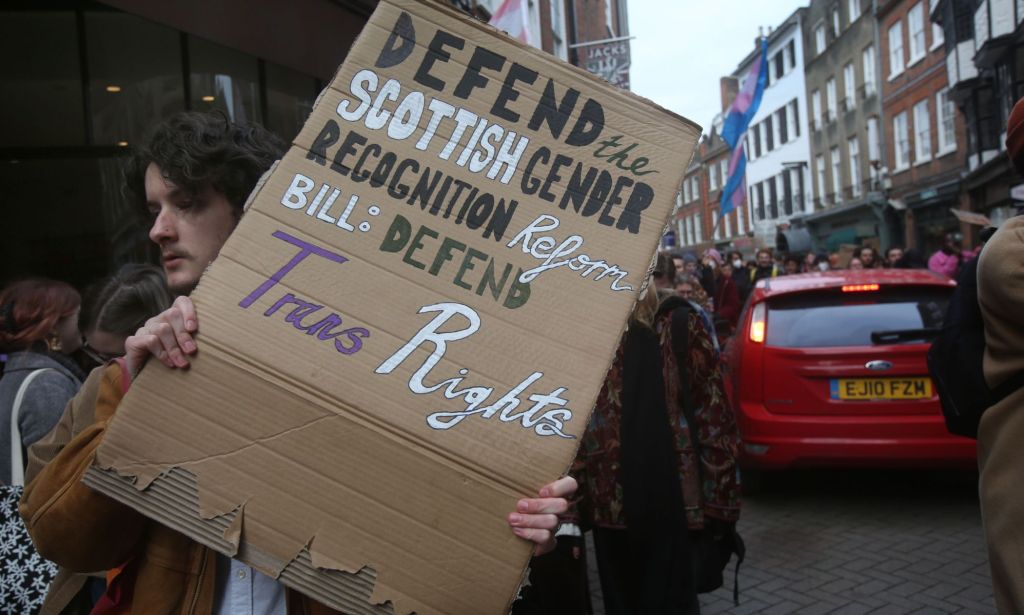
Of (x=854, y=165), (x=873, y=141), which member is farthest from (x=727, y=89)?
(x=873, y=141)

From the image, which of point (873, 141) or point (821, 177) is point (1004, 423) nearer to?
point (873, 141)

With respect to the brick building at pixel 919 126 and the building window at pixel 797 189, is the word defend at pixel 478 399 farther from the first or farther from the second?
the building window at pixel 797 189

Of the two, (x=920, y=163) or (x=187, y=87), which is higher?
(x=920, y=163)

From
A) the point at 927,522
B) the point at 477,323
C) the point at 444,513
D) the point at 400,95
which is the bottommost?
the point at 927,522

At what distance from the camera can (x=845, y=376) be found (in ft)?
19.1

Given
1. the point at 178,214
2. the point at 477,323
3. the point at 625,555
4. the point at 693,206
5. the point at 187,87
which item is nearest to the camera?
the point at 477,323

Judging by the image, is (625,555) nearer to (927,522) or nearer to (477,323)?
(477,323)

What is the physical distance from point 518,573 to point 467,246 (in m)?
0.63

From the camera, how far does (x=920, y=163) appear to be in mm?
30234

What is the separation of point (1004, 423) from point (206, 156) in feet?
6.90

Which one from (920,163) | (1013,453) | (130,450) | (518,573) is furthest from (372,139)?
(920,163)

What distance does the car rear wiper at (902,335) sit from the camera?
575cm

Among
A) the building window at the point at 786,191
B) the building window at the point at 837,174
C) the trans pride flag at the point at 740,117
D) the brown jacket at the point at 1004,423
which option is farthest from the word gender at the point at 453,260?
the building window at the point at 786,191

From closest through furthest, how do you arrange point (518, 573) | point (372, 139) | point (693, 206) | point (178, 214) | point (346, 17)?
point (518, 573) → point (372, 139) → point (178, 214) → point (346, 17) → point (693, 206)
